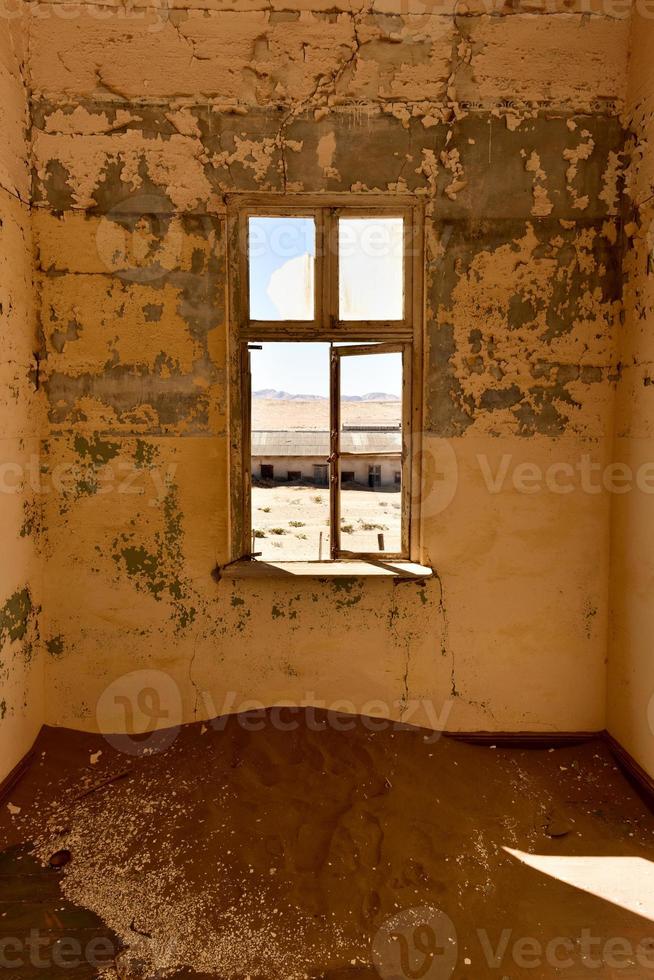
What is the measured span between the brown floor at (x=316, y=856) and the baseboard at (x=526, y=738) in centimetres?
4

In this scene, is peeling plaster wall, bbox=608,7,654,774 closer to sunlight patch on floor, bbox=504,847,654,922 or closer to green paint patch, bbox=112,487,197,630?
sunlight patch on floor, bbox=504,847,654,922

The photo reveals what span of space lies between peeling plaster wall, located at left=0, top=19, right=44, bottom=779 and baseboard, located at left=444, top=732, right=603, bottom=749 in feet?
6.73

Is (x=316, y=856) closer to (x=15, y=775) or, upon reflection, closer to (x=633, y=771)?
(x=15, y=775)

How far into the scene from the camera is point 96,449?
2727 millimetres

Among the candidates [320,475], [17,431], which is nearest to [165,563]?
[17,431]

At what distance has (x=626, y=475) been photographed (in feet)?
8.68

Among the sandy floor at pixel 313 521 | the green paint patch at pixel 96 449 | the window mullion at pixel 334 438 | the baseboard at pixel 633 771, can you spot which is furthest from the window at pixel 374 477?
the baseboard at pixel 633 771

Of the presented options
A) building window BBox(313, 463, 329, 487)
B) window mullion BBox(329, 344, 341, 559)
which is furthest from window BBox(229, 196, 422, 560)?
building window BBox(313, 463, 329, 487)

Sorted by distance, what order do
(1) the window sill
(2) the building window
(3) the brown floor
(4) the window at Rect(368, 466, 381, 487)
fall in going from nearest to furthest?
(3) the brown floor < (1) the window sill < (4) the window at Rect(368, 466, 381, 487) < (2) the building window

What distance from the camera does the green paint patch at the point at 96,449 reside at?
8.94 ft

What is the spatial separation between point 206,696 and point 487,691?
4.63 feet

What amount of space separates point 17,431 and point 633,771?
320 centimetres

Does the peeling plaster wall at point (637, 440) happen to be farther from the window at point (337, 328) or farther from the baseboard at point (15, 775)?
the baseboard at point (15, 775)

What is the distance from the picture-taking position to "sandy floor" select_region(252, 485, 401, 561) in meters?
3.01
